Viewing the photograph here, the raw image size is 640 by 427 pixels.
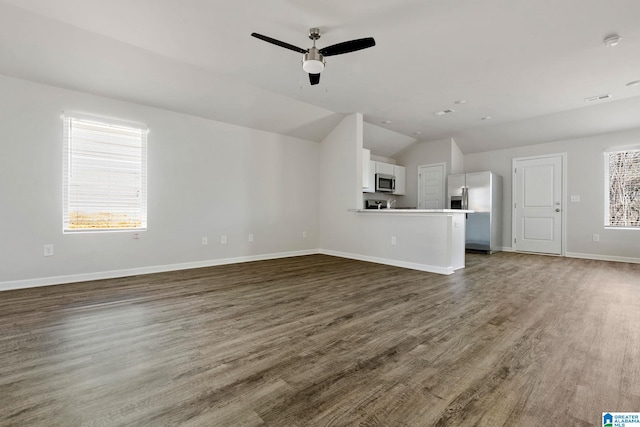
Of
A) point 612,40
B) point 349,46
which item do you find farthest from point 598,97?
point 349,46

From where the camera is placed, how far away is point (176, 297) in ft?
10.1

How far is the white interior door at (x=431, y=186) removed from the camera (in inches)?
280

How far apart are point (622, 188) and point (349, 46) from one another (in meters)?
6.19

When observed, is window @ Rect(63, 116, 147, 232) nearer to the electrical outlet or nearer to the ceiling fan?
the electrical outlet

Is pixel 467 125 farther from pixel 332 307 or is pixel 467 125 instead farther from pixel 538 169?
pixel 332 307

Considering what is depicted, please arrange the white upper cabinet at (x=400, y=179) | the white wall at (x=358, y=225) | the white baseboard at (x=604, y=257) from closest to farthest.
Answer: the white wall at (x=358, y=225)
the white baseboard at (x=604, y=257)
the white upper cabinet at (x=400, y=179)

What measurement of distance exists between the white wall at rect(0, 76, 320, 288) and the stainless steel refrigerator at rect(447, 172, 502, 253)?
325 centimetres

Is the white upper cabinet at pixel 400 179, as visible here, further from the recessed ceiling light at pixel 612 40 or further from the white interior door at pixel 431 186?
the recessed ceiling light at pixel 612 40

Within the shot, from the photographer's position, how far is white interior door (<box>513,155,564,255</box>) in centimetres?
611

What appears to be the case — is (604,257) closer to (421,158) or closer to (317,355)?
(421,158)

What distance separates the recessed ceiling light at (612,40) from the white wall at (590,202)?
142 inches

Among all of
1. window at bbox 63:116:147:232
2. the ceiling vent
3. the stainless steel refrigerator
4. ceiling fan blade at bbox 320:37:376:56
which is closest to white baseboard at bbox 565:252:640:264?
the stainless steel refrigerator

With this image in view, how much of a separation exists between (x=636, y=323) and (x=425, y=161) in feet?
17.8

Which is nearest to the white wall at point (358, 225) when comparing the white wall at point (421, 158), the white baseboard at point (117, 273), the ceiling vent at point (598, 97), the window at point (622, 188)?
the white baseboard at point (117, 273)
